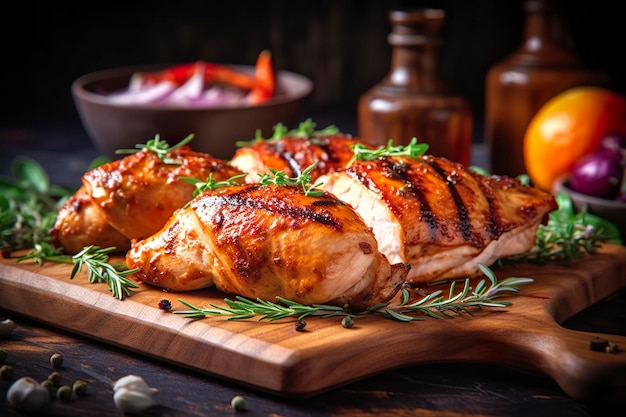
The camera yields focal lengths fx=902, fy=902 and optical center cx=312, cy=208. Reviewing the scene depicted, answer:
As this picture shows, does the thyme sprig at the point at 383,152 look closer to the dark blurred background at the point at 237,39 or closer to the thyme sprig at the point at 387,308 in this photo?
the thyme sprig at the point at 387,308

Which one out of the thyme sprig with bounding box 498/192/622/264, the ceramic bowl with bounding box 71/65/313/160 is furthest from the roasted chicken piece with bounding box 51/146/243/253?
the ceramic bowl with bounding box 71/65/313/160

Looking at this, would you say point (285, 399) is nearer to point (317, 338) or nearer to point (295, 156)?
point (317, 338)

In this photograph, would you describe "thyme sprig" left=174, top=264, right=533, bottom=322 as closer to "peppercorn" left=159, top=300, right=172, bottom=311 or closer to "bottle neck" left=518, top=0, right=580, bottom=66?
"peppercorn" left=159, top=300, right=172, bottom=311

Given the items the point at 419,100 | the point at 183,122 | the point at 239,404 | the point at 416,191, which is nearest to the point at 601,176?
the point at 419,100

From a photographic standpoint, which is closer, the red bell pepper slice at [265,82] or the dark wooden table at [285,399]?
the dark wooden table at [285,399]

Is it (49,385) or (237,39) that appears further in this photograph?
(237,39)

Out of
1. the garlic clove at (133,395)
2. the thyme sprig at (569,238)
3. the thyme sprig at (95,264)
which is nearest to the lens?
the garlic clove at (133,395)

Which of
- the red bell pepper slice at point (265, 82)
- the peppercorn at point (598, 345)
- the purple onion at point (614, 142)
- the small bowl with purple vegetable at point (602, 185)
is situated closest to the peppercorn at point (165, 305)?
the peppercorn at point (598, 345)
